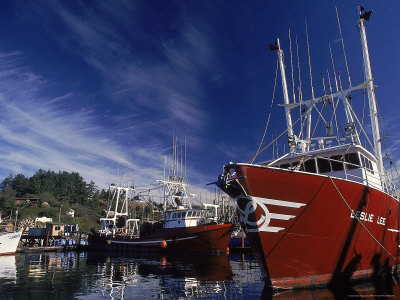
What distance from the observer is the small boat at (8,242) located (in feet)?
120

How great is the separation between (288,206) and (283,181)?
1078 mm

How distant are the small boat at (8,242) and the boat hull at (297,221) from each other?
3725cm

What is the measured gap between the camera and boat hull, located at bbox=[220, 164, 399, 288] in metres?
11.9

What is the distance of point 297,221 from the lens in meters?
11.9

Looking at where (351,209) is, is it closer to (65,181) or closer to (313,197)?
(313,197)

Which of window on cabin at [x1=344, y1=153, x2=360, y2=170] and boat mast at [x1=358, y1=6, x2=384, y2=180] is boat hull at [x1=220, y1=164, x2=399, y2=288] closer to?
window on cabin at [x1=344, y1=153, x2=360, y2=170]

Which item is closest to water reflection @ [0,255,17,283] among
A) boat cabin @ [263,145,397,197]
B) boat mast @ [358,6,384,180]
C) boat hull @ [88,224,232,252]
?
boat hull @ [88,224,232,252]

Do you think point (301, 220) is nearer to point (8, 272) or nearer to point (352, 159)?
point (352, 159)

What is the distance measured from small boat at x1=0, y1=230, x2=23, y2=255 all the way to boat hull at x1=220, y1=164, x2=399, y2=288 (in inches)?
1467

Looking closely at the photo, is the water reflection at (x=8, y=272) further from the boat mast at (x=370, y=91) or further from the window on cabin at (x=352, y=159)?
the boat mast at (x=370, y=91)

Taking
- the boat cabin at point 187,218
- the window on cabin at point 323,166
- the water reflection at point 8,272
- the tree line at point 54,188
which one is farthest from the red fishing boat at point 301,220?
the tree line at point 54,188

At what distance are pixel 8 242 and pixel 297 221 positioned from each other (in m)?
39.8

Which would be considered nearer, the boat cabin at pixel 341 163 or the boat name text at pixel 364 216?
the boat name text at pixel 364 216

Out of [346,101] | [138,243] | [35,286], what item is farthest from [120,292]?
[138,243]
